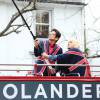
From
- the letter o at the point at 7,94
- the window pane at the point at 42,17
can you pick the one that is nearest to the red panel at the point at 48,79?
the letter o at the point at 7,94

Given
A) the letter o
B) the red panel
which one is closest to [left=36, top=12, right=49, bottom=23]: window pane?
the red panel

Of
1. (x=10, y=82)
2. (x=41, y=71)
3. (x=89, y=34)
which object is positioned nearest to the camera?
(x=10, y=82)

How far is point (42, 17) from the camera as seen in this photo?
70.8 feet

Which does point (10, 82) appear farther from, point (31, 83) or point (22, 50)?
point (22, 50)

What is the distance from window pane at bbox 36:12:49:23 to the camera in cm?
2141

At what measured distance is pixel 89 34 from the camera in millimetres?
22375

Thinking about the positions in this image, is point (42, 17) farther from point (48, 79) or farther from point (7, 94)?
point (7, 94)

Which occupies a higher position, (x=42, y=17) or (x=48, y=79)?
(x=42, y=17)

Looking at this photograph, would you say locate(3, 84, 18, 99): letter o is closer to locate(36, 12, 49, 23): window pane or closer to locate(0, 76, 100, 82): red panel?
locate(0, 76, 100, 82): red panel

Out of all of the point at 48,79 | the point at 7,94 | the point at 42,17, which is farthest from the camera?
the point at 42,17

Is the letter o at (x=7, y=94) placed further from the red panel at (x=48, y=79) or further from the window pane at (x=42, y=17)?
the window pane at (x=42, y=17)

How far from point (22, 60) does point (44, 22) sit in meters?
1.72

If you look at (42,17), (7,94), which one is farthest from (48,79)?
(42,17)

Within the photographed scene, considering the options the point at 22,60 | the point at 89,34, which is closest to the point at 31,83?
the point at 22,60
